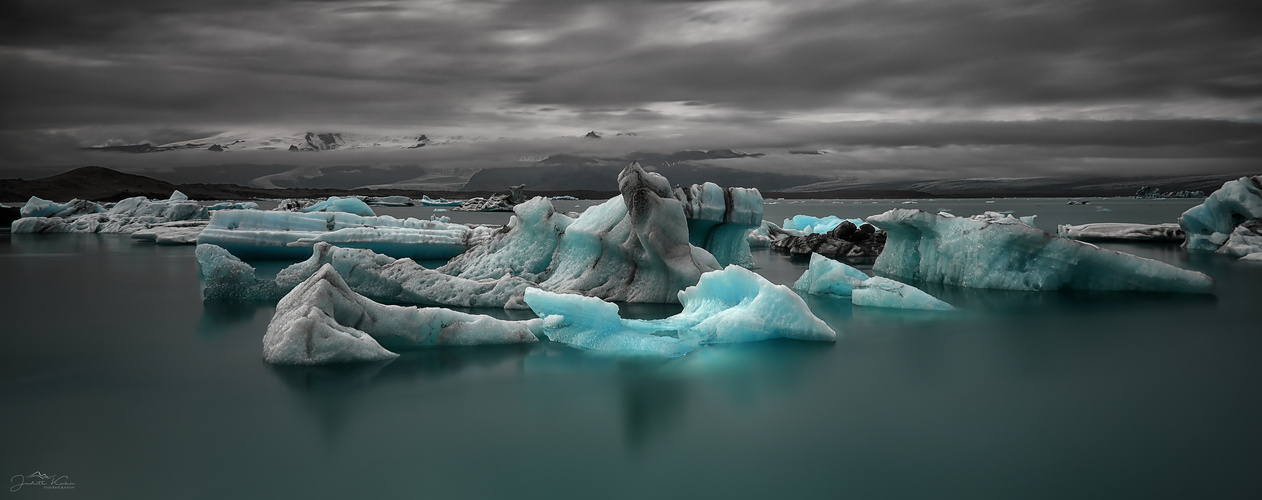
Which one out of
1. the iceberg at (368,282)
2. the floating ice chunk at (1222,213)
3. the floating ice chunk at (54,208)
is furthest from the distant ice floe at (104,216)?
the floating ice chunk at (1222,213)

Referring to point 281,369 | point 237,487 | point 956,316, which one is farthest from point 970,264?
point 237,487

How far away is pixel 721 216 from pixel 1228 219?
35.1ft

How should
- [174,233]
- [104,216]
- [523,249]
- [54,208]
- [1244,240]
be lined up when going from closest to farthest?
[523,249], [1244,240], [174,233], [104,216], [54,208]

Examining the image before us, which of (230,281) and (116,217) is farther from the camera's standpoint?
(116,217)

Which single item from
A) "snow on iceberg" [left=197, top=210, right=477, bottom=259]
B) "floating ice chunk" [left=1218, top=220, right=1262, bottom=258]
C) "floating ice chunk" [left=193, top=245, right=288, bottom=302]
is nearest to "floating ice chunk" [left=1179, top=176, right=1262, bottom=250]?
"floating ice chunk" [left=1218, top=220, right=1262, bottom=258]

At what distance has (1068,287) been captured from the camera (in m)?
8.68

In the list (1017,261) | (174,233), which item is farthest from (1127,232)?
(174,233)

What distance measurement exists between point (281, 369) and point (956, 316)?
5509 millimetres

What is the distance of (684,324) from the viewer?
5766 millimetres

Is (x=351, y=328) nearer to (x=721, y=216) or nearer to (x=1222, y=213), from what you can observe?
(x=721, y=216)

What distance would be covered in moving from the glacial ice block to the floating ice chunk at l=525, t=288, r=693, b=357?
16.5 ft

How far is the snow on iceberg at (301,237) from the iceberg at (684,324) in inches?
274

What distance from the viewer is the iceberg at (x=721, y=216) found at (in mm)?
9250

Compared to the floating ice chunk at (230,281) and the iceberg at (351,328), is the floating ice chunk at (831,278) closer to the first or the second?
the iceberg at (351,328)
